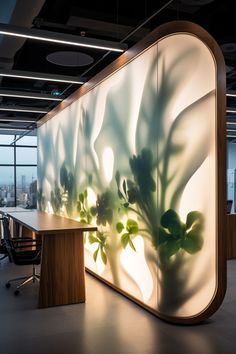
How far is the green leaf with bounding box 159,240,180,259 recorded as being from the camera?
3631 millimetres

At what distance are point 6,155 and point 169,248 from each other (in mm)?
11715

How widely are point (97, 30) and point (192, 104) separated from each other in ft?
10.7

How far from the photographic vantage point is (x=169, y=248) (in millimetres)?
3695

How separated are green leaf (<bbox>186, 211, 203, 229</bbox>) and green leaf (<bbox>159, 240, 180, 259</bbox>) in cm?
23

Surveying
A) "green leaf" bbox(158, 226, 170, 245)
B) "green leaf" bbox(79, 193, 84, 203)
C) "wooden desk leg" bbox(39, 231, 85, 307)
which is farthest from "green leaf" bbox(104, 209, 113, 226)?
"green leaf" bbox(158, 226, 170, 245)

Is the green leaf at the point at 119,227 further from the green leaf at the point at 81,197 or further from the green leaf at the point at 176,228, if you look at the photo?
the green leaf at the point at 81,197

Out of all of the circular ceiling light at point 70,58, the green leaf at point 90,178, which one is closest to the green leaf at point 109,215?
the green leaf at point 90,178

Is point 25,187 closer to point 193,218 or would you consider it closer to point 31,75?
point 31,75

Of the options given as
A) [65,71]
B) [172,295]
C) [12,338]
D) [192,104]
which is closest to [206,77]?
[192,104]

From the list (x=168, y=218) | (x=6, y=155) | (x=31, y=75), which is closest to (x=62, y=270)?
(x=168, y=218)

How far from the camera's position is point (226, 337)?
10.6ft

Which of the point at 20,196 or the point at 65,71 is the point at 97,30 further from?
the point at 20,196

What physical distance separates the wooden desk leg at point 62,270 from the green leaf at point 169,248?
112 centimetres

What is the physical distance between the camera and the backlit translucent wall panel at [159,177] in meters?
3.43
